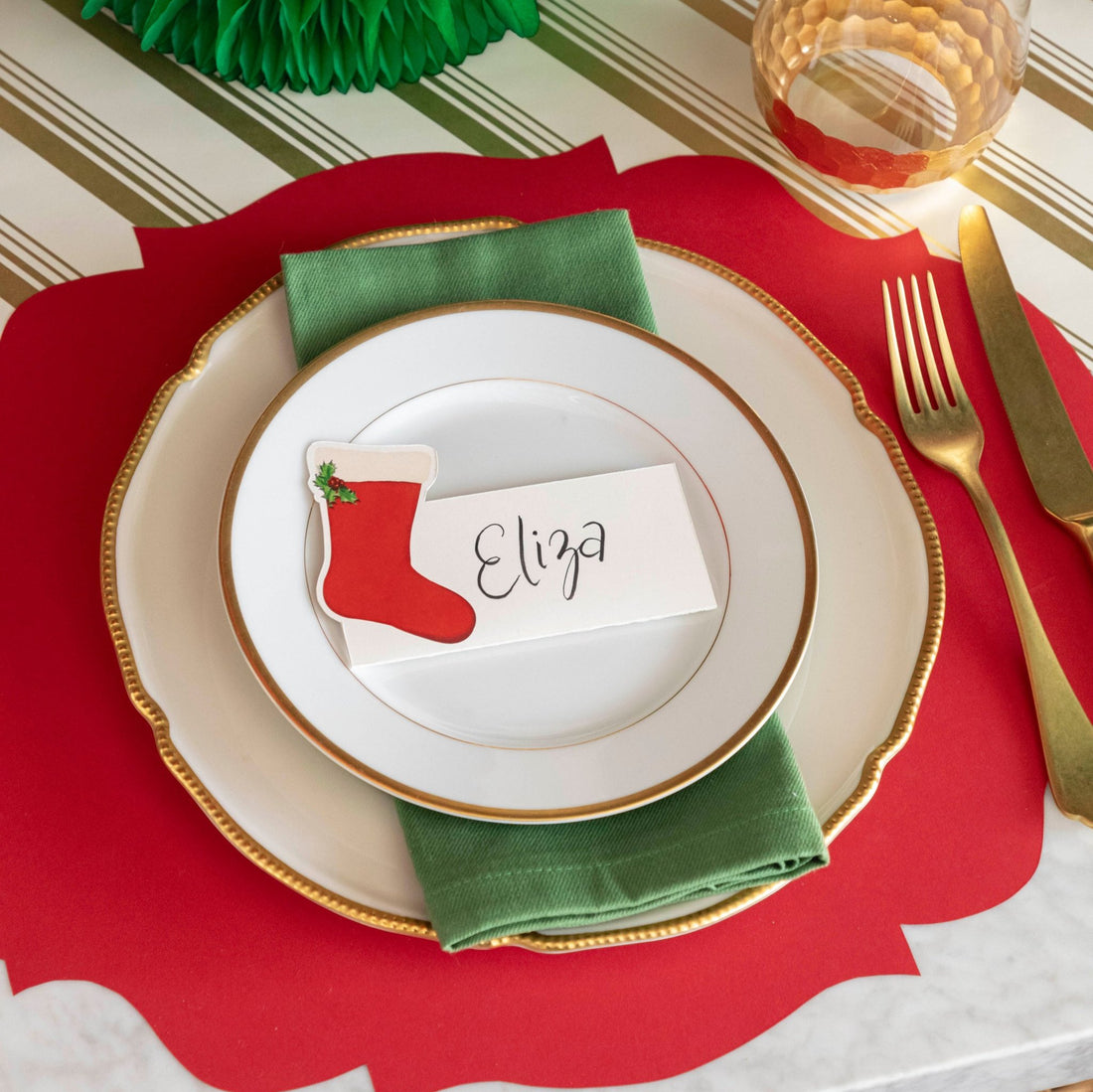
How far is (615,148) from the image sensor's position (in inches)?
31.6

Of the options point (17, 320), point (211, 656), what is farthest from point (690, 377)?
point (17, 320)

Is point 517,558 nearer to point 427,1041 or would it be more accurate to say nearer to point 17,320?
point 427,1041

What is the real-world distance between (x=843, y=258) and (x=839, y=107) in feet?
0.41

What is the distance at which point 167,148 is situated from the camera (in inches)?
30.4

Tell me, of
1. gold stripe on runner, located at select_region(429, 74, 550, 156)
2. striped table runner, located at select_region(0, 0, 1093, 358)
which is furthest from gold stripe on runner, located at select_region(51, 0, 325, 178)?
gold stripe on runner, located at select_region(429, 74, 550, 156)

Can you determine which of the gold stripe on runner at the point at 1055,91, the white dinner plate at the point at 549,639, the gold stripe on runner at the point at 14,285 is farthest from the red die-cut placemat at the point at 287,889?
the gold stripe on runner at the point at 1055,91

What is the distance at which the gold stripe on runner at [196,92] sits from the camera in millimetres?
775

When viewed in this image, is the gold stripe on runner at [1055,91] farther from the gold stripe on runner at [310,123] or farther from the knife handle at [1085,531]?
the gold stripe on runner at [310,123]

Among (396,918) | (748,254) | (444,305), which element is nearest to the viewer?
(396,918)

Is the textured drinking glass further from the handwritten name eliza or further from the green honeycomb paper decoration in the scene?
the handwritten name eliza

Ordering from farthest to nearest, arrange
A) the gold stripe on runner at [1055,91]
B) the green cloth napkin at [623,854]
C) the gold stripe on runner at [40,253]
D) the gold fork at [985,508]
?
the gold stripe on runner at [1055,91] < the gold stripe on runner at [40,253] < the gold fork at [985,508] < the green cloth napkin at [623,854]

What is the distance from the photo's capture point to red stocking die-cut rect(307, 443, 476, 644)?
54 centimetres

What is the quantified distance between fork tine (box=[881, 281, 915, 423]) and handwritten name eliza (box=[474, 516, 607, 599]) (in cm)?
25

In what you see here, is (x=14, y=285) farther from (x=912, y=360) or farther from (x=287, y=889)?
(x=912, y=360)
